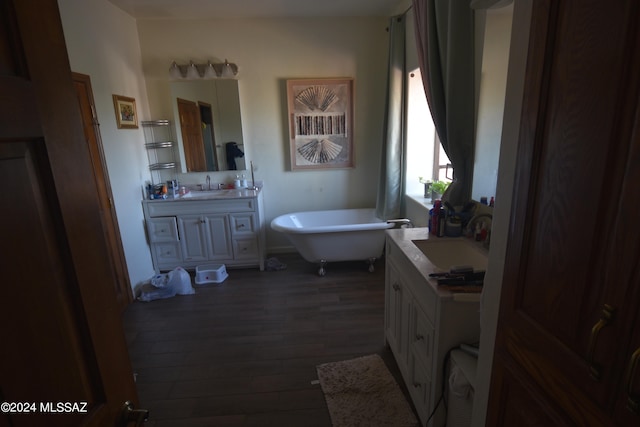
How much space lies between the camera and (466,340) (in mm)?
1455

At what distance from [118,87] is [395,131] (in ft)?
8.86

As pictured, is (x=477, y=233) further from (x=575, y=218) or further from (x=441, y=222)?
(x=575, y=218)

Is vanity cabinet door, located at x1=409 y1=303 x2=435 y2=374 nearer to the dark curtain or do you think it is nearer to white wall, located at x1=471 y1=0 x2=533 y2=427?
white wall, located at x1=471 y1=0 x2=533 y2=427

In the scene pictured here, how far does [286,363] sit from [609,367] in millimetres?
1945

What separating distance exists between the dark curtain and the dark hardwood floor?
134 centimetres

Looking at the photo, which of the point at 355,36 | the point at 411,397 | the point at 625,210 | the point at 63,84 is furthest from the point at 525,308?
the point at 355,36

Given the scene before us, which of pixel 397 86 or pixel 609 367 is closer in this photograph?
pixel 609 367

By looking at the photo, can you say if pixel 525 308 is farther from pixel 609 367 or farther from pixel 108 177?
pixel 108 177

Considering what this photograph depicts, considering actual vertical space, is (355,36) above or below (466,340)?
above

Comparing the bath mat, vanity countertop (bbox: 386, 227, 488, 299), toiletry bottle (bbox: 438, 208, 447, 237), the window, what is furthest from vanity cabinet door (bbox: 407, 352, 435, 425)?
the window

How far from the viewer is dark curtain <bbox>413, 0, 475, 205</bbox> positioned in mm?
1903

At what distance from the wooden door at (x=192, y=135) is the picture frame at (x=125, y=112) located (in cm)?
48

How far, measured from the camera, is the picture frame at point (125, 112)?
10.1 feet

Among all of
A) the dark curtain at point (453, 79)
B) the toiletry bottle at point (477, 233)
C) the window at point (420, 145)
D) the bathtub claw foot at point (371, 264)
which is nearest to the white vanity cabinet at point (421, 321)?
the toiletry bottle at point (477, 233)
